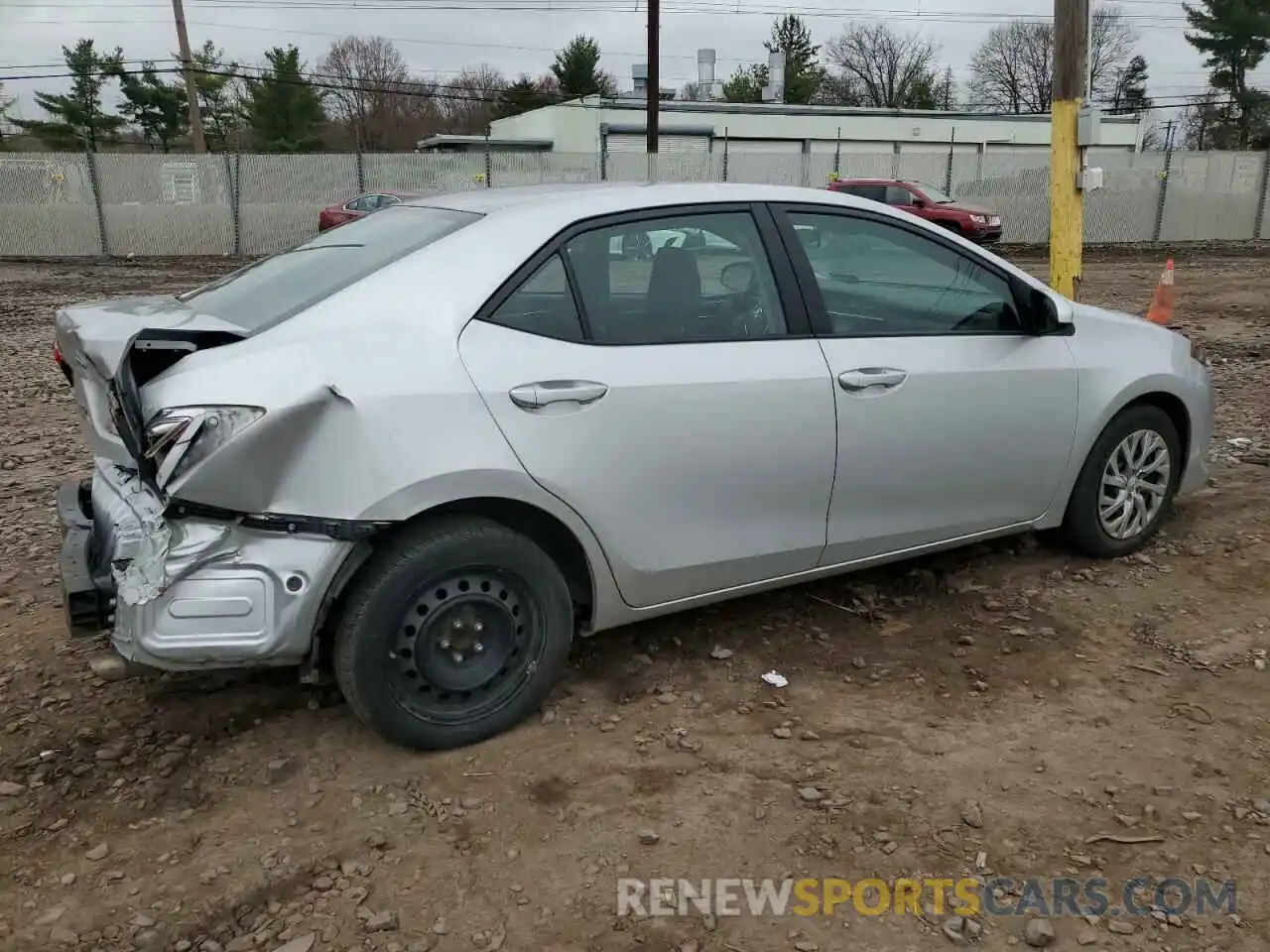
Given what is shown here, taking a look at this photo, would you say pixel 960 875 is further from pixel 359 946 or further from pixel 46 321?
pixel 46 321

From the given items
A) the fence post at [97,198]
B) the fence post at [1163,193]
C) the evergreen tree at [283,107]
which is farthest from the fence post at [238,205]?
the evergreen tree at [283,107]

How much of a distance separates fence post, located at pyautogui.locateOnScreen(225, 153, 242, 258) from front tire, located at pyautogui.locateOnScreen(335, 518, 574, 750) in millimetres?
22440

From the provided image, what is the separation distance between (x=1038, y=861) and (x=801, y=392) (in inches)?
60.4

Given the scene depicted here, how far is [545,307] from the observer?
313 centimetres

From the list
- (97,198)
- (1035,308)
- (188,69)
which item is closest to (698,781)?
(1035,308)

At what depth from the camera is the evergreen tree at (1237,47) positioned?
169 ft

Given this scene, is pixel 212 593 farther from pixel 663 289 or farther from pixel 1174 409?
pixel 1174 409

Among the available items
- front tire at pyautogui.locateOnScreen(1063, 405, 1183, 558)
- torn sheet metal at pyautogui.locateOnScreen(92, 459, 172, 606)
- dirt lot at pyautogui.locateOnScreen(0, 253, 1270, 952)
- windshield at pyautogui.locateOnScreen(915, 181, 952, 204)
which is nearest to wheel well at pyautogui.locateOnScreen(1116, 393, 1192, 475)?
front tire at pyautogui.locateOnScreen(1063, 405, 1183, 558)

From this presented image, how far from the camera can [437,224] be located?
3.34 m

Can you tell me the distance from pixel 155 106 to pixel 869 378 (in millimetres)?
58840

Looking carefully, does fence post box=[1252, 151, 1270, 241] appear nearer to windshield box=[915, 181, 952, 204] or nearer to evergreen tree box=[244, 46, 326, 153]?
windshield box=[915, 181, 952, 204]

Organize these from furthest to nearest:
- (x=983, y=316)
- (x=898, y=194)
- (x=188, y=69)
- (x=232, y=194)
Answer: (x=188, y=69) < (x=898, y=194) < (x=232, y=194) < (x=983, y=316)

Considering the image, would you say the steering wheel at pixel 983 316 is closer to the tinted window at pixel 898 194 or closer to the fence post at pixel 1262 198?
the tinted window at pixel 898 194

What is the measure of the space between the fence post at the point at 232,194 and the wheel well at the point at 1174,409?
22216 mm
